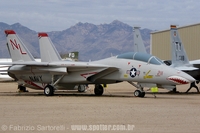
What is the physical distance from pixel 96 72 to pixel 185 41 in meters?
27.0

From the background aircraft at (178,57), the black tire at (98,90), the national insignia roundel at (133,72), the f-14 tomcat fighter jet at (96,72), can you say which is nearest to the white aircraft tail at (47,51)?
the f-14 tomcat fighter jet at (96,72)

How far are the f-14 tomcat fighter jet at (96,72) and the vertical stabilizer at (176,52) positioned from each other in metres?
6.48

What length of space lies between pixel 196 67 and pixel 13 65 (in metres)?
10.2

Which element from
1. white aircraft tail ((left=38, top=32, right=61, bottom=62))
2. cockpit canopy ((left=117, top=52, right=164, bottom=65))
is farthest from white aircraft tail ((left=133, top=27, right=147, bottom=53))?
cockpit canopy ((left=117, top=52, right=164, bottom=65))

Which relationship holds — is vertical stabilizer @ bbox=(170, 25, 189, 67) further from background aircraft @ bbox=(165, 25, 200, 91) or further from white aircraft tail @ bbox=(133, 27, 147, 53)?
white aircraft tail @ bbox=(133, 27, 147, 53)

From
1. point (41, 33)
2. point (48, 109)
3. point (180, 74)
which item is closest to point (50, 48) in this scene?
point (41, 33)

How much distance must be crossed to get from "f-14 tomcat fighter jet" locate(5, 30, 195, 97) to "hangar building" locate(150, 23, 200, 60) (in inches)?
962

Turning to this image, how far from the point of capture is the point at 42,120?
1151cm

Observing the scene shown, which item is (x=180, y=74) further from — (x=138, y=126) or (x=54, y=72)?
(x=138, y=126)

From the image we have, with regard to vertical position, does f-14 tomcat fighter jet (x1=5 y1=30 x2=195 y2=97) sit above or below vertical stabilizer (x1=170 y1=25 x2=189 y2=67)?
below

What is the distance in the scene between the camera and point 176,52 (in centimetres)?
2706

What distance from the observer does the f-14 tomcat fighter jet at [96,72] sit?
63.6 feet

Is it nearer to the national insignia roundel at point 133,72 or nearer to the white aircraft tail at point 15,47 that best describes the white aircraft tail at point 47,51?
the white aircraft tail at point 15,47

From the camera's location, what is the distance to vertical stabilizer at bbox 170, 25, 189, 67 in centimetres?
2684
